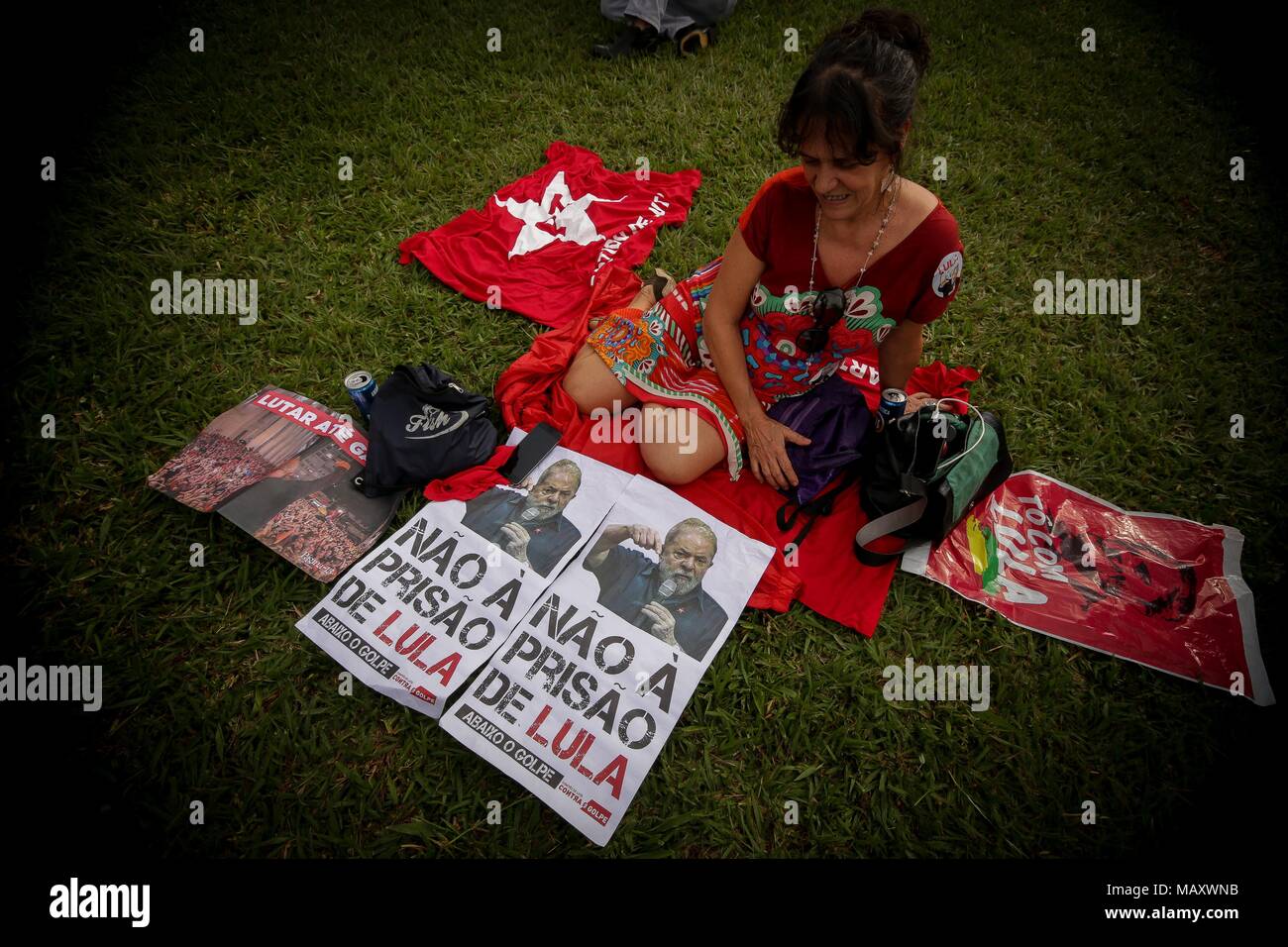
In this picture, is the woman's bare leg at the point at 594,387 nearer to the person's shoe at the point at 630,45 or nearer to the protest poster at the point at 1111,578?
the protest poster at the point at 1111,578

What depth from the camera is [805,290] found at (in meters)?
1.96

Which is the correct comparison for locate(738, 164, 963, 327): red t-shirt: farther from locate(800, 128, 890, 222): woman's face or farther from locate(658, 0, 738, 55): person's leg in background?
locate(658, 0, 738, 55): person's leg in background

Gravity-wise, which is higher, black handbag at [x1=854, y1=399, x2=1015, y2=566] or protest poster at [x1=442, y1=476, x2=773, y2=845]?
→ black handbag at [x1=854, y1=399, x2=1015, y2=566]

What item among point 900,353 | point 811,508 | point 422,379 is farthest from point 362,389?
point 900,353

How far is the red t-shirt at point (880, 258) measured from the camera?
1.77 meters

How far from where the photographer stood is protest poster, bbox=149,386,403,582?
6.75 ft

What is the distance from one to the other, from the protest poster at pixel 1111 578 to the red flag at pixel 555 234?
193 centimetres

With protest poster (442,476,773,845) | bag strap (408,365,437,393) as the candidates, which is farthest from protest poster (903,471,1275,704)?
bag strap (408,365,437,393)

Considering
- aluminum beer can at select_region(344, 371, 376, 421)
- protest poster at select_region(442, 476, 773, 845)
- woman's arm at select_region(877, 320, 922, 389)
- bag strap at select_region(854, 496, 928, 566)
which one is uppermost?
woman's arm at select_region(877, 320, 922, 389)

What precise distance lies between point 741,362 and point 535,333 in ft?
3.46

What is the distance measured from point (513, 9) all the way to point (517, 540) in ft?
13.0

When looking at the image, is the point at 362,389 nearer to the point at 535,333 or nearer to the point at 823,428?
the point at 535,333

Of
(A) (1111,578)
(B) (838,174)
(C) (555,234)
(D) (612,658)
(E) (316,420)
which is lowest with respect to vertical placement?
(D) (612,658)

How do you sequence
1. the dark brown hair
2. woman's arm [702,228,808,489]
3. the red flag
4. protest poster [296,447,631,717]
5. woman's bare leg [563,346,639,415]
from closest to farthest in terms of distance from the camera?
1. the dark brown hair
2. protest poster [296,447,631,717]
3. woman's arm [702,228,808,489]
4. woman's bare leg [563,346,639,415]
5. the red flag
